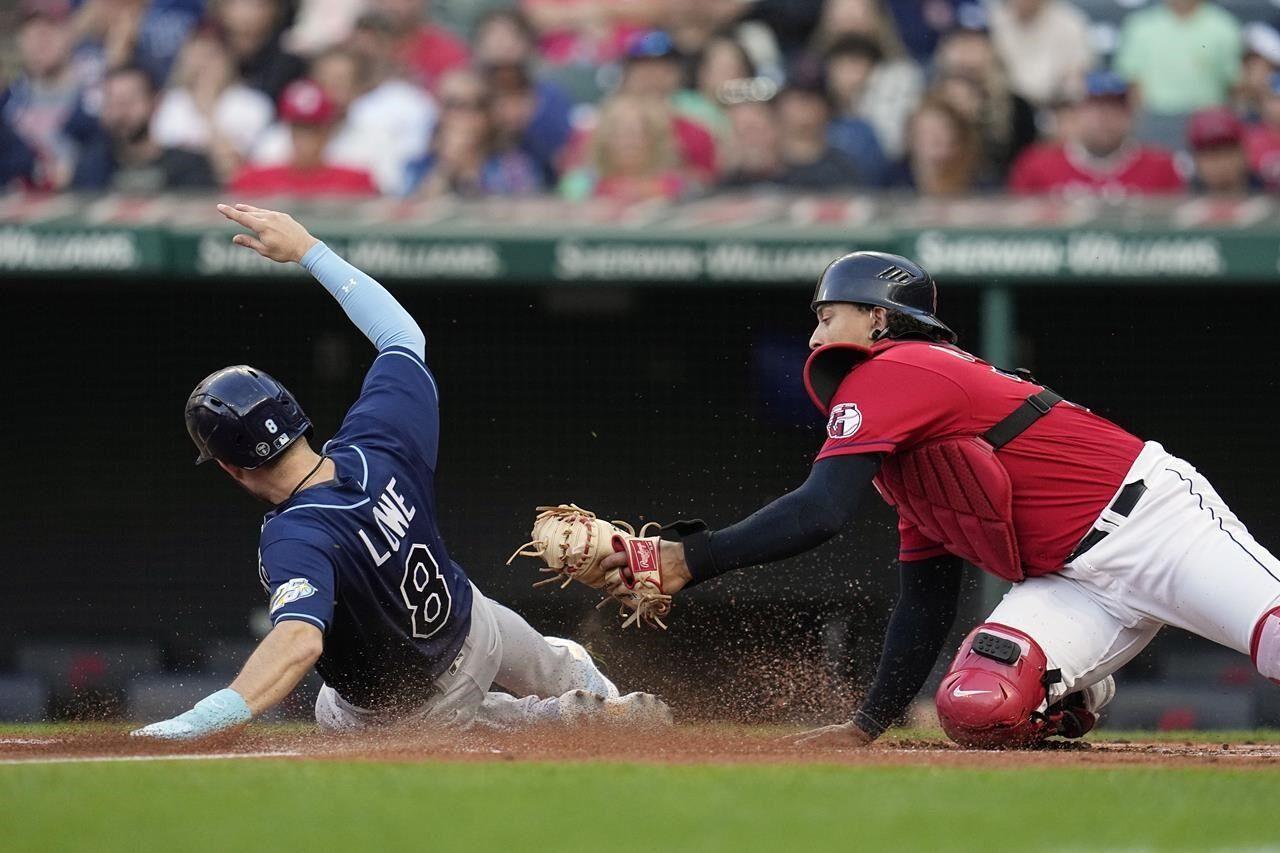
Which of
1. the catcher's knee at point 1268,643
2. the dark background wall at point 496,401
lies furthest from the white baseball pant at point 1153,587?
the dark background wall at point 496,401

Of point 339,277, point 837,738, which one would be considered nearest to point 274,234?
point 339,277

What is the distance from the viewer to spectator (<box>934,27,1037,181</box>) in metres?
8.59

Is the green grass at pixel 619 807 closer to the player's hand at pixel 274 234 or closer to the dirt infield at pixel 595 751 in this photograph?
the dirt infield at pixel 595 751

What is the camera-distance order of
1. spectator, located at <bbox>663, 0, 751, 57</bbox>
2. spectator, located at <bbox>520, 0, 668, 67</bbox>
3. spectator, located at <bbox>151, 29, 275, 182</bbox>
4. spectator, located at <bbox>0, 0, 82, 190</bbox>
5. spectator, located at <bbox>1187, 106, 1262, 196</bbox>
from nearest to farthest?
spectator, located at <bbox>1187, 106, 1262, 196</bbox> < spectator, located at <bbox>151, 29, 275, 182</bbox> < spectator, located at <bbox>0, 0, 82, 190</bbox> < spectator, located at <bbox>663, 0, 751, 57</bbox> < spectator, located at <bbox>520, 0, 668, 67</bbox>

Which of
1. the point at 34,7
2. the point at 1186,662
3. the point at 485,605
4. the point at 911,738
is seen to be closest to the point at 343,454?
the point at 485,605

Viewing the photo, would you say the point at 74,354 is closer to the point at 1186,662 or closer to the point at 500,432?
the point at 500,432

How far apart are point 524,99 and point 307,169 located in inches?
46.3

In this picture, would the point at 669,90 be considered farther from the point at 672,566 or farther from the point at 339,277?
the point at 672,566

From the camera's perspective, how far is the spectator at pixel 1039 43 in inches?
365

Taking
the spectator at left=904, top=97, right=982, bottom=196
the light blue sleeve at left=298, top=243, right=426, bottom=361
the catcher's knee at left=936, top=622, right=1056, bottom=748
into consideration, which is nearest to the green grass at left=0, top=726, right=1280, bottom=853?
the catcher's knee at left=936, top=622, right=1056, bottom=748

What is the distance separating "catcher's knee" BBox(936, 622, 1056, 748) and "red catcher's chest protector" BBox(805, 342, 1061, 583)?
244mm

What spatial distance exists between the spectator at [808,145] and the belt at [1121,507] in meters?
4.02

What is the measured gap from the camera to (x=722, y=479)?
8070 mm

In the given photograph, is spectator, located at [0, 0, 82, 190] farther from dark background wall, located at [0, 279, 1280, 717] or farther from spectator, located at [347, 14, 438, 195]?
spectator, located at [347, 14, 438, 195]
